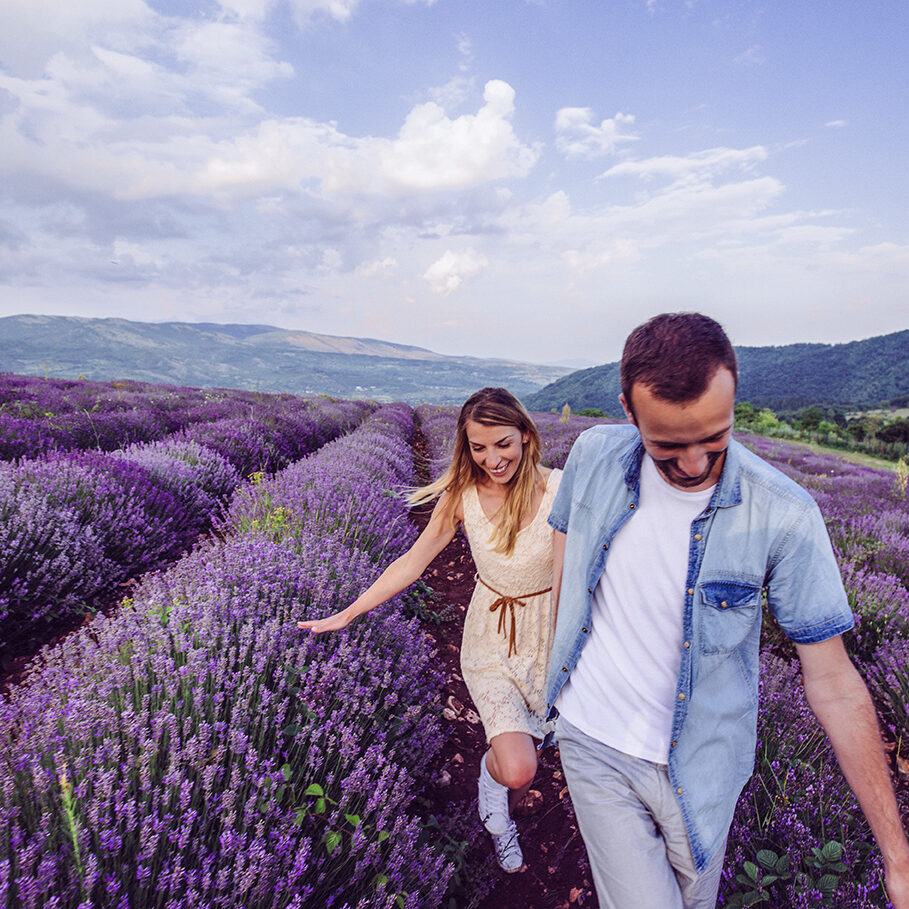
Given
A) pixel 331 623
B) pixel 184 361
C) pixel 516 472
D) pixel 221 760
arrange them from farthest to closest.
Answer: pixel 184 361 < pixel 516 472 < pixel 331 623 < pixel 221 760

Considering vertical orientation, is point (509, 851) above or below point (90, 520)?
below

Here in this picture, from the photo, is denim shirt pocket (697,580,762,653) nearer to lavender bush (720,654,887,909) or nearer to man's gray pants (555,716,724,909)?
man's gray pants (555,716,724,909)

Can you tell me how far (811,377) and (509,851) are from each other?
349 ft

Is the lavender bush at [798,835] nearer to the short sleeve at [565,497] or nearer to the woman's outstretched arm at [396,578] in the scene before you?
the short sleeve at [565,497]

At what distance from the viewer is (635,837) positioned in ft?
4.00

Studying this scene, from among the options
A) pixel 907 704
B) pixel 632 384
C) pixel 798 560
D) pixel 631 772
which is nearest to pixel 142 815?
pixel 631 772

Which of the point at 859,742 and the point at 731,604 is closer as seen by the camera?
the point at 859,742

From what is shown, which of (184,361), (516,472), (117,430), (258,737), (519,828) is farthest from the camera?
(184,361)

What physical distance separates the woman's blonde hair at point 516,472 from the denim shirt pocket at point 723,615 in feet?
2.81

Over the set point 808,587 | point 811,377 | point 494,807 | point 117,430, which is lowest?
point 494,807

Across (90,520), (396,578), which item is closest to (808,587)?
(396,578)

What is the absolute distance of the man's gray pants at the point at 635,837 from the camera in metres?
1.18

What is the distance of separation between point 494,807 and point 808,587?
147 cm

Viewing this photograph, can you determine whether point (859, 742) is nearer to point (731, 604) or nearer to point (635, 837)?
point (731, 604)
